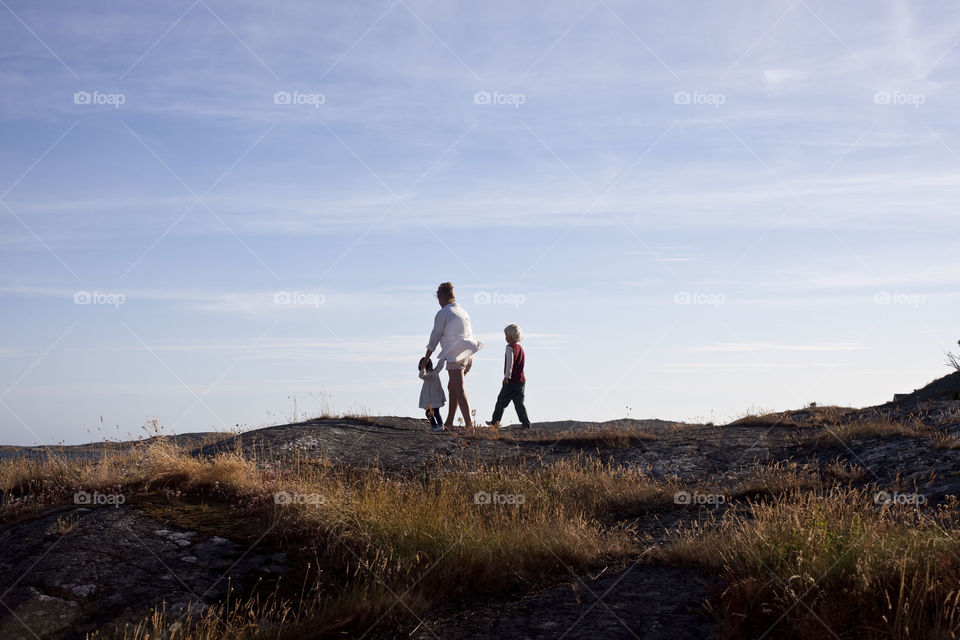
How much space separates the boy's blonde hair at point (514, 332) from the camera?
1561cm

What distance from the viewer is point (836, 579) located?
522 cm

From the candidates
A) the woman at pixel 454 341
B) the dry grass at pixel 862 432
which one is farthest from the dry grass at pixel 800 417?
the woman at pixel 454 341

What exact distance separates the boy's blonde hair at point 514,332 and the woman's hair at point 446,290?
5.89 feet

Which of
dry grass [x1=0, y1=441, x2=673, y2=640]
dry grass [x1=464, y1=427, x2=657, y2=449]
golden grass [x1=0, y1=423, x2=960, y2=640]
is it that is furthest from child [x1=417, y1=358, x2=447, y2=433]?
dry grass [x1=0, y1=441, x2=673, y2=640]

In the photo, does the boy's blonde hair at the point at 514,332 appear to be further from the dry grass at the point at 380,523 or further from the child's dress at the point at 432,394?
the dry grass at the point at 380,523

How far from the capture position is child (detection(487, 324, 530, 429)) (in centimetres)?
1545

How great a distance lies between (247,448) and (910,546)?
9338mm

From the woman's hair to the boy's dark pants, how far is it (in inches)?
96.0

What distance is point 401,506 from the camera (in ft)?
24.6

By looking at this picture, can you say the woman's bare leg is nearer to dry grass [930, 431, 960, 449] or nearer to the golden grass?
the golden grass

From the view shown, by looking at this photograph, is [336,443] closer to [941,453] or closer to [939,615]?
[941,453]

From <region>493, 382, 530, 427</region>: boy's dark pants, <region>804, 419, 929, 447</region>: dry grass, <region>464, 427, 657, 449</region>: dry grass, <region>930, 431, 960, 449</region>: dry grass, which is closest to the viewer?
<region>930, 431, 960, 449</region>: dry grass

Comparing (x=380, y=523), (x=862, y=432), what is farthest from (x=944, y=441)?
(x=380, y=523)

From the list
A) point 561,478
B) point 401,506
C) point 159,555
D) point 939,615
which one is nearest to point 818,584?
point 939,615
